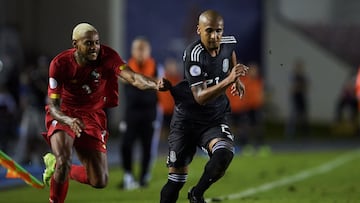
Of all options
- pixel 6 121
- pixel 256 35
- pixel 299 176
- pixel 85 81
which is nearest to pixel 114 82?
pixel 85 81

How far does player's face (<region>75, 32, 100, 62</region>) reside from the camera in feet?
36.3

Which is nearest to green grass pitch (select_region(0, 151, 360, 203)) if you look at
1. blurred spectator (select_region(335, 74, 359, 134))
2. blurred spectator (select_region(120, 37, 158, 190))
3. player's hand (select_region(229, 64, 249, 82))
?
blurred spectator (select_region(120, 37, 158, 190))

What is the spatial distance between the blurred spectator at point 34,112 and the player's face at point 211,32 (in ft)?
31.4

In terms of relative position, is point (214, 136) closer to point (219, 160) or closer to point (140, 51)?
point (219, 160)

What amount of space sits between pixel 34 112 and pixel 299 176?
227 inches

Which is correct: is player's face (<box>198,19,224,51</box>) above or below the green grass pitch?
above

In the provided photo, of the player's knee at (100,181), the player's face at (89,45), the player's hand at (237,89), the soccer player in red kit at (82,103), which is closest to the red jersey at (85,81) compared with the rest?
the soccer player in red kit at (82,103)

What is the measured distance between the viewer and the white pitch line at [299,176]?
1497cm

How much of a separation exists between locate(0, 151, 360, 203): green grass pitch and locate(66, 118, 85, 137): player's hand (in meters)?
3.30

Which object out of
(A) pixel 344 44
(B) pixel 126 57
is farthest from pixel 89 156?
(A) pixel 344 44

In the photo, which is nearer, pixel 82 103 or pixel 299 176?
pixel 82 103

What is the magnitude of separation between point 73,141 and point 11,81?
46.9ft

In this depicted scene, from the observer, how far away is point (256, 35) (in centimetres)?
3484

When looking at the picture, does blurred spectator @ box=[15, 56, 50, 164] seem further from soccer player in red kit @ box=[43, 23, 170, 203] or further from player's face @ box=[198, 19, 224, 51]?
player's face @ box=[198, 19, 224, 51]
